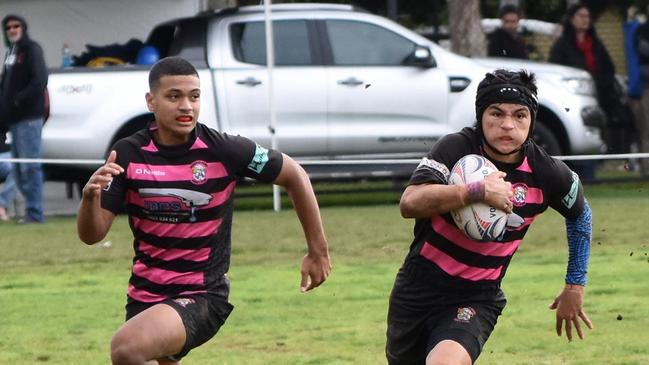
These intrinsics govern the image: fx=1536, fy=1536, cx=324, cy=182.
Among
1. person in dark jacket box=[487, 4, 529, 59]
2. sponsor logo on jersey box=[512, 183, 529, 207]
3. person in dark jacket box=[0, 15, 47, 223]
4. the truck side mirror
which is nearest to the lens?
sponsor logo on jersey box=[512, 183, 529, 207]

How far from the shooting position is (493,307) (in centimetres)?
599

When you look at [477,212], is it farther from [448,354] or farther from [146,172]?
[146,172]

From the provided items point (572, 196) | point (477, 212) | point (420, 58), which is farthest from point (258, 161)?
point (420, 58)

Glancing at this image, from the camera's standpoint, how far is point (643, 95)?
16.7m

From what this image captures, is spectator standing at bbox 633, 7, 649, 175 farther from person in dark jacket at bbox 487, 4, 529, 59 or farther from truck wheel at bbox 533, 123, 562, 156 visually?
truck wheel at bbox 533, 123, 562, 156

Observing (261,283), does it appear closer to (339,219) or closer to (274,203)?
(339,219)

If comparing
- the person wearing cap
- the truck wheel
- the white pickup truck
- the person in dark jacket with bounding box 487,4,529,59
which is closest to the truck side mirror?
the white pickup truck

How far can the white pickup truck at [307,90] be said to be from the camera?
49.6 feet

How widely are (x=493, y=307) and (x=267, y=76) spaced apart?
30.7 feet

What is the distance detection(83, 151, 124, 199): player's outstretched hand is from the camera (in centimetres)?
564

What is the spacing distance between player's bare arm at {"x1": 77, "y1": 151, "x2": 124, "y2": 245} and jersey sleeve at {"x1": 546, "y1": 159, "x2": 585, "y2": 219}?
1.67 m

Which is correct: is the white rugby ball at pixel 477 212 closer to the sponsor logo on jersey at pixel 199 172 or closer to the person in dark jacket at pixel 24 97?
the sponsor logo on jersey at pixel 199 172

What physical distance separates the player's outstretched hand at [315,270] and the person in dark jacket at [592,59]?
10.6m

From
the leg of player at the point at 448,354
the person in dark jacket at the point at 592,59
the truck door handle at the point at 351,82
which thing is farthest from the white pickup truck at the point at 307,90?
the leg of player at the point at 448,354
